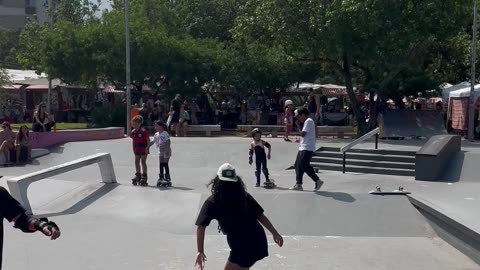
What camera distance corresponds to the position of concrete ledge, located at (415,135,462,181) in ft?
47.4

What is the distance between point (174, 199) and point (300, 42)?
11893 mm

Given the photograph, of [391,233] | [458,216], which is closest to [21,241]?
[391,233]

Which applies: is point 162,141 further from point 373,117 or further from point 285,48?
point 373,117

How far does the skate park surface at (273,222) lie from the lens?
8328 mm

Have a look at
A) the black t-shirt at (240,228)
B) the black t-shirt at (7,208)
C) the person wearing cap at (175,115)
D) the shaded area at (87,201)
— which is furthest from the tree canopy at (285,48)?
the black t-shirt at (7,208)

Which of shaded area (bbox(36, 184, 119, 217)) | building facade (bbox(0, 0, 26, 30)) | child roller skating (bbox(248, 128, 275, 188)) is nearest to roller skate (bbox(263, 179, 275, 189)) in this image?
child roller skating (bbox(248, 128, 275, 188))

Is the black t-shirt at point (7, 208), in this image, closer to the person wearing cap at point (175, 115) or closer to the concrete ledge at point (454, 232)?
the concrete ledge at point (454, 232)

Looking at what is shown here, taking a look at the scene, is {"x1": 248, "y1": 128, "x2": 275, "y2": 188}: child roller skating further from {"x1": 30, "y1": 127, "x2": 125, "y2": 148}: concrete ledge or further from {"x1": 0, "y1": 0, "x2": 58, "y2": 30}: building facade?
{"x1": 0, "y1": 0, "x2": 58, "y2": 30}: building facade

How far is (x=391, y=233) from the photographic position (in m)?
10.1

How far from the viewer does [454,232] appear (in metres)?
9.05

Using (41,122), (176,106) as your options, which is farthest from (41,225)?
(176,106)

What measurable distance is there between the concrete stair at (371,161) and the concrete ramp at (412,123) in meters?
5.17

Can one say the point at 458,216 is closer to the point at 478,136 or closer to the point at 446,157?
the point at 446,157

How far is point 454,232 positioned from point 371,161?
7394mm
